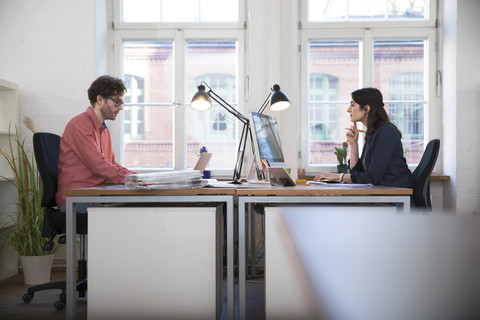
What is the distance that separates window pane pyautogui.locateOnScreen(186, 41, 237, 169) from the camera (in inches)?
156

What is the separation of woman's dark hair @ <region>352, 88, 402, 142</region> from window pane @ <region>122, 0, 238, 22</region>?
1.71m

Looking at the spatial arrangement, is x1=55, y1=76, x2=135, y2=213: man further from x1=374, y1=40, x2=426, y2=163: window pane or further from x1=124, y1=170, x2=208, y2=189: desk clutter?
x1=374, y1=40, x2=426, y2=163: window pane

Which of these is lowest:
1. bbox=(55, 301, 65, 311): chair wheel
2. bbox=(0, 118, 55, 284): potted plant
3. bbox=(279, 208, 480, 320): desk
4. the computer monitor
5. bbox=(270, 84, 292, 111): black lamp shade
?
bbox=(55, 301, 65, 311): chair wheel

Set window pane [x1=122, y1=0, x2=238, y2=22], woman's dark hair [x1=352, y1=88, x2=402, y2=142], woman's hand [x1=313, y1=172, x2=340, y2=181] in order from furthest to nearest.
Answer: window pane [x1=122, y1=0, x2=238, y2=22]
woman's dark hair [x1=352, y1=88, x2=402, y2=142]
woman's hand [x1=313, y1=172, x2=340, y2=181]

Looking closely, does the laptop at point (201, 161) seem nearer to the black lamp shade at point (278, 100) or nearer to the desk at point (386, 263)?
the black lamp shade at point (278, 100)

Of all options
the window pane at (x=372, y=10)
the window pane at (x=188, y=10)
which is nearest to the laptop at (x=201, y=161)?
the window pane at (x=188, y=10)

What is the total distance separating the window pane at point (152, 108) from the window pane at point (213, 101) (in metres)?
0.18

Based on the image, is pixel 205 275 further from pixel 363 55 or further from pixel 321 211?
pixel 363 55

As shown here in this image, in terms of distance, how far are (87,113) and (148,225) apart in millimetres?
1034

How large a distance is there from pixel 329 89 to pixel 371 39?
0.56 metres

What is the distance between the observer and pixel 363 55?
153 inches

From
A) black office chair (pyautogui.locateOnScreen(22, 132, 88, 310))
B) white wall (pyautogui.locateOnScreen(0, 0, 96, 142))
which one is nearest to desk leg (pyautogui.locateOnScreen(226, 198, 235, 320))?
black office chair (pyautogui.locateOnScreen(22, 132, 88, 310))

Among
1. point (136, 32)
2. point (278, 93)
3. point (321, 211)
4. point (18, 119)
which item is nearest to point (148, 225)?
point (278, 93)

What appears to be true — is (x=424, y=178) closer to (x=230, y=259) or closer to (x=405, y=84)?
(x=230, y=259)
